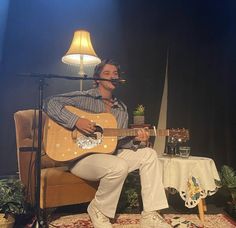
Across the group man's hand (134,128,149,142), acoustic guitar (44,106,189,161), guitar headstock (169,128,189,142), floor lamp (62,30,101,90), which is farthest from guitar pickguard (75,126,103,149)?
floor lamp (62,30,101,90)

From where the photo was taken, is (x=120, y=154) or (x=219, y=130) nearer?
(x=120, y=154)

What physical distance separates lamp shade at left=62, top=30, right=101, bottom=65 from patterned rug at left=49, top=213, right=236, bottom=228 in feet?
4.24

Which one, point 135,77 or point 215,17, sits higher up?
point 215,17

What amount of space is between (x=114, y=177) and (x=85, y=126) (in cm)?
35

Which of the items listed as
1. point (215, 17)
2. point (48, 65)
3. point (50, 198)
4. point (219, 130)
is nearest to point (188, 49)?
point (215, 17)

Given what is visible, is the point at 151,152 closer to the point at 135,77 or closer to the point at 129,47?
the point at 135,77

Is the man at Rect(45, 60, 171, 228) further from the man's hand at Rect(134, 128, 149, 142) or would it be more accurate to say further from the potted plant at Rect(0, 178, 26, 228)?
the potted plant at Rect(0, 178, 26, 228)

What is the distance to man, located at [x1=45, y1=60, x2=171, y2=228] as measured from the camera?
1.60 m

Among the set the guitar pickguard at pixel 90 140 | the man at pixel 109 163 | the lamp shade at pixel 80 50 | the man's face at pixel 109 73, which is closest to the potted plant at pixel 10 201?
the man at pixel 109 163

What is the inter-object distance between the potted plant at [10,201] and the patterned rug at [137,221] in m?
0.23

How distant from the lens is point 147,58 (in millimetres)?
2887

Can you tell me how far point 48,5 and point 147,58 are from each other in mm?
1154

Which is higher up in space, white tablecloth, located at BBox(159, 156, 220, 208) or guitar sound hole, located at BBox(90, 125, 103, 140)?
guitar sound hole, located at BBox(90, 125, 103, 140)

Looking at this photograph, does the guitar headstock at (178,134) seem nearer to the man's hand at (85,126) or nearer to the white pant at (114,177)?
the white pant at (114,177)
